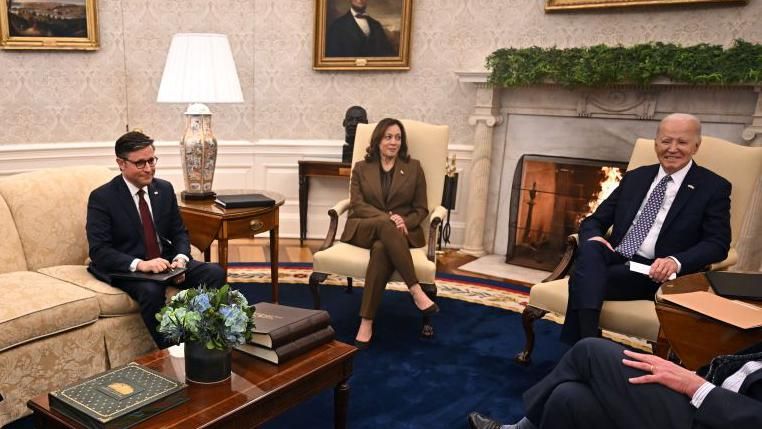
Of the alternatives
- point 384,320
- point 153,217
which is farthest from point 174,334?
point 384,320

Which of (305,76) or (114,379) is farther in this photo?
(305,76)

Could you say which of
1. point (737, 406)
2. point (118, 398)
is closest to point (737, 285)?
point (737, 406)

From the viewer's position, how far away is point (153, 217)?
2820 millimetres

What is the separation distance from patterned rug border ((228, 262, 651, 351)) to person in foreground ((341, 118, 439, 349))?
2.43 ft

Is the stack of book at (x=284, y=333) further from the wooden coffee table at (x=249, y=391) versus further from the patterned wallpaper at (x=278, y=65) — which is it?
the patterned wallpaper at (x=278, y=65)

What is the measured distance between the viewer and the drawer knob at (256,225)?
324cm

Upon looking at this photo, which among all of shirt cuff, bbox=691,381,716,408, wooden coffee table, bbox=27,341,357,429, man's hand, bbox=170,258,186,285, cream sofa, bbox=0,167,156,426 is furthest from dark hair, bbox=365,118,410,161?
shirt cuff, bbox=691,381,716,408

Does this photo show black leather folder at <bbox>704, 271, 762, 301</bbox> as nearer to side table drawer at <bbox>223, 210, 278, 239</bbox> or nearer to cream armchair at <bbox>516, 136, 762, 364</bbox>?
cream armchair at <bbox>516, 136, 762, 364</bbox>

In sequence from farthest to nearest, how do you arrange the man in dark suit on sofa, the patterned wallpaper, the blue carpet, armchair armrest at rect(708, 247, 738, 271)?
the man in dark suit on sofa → the patterned wallpaper → armchair armrest at rect(708, 247, 738, 271) → the blue carpet

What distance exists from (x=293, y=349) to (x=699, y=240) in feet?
7.00

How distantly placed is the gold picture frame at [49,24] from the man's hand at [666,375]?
474 centimetres

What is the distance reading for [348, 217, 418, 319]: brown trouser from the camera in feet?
10.5

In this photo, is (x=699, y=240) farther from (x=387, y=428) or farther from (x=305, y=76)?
(x=305, y=76)

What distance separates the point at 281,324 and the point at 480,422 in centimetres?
97
